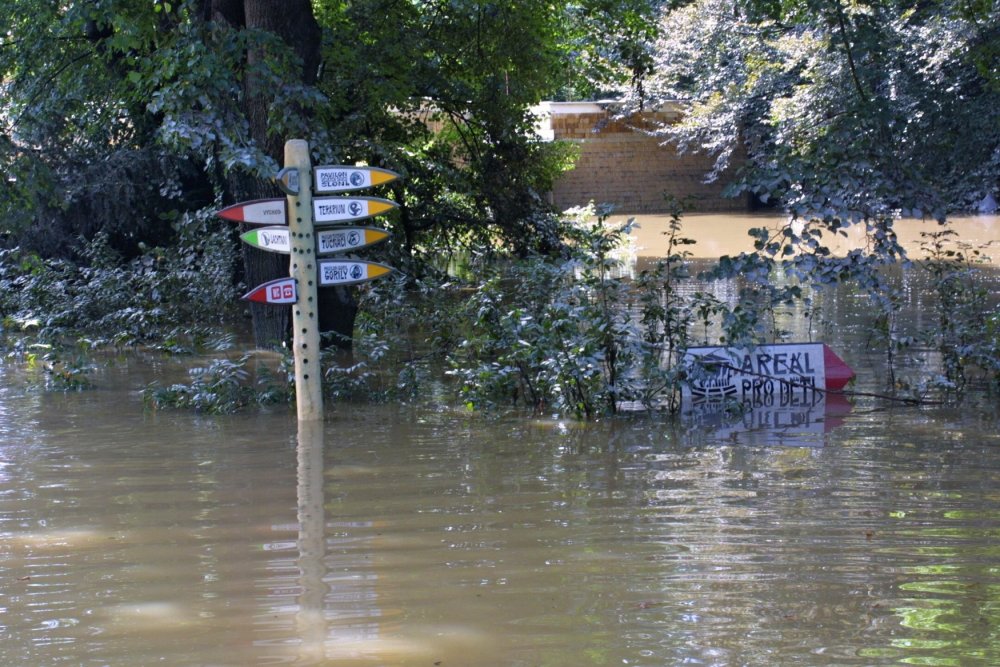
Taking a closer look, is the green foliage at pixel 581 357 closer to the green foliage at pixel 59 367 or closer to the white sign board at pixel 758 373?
the white sign board at pixel 758 373

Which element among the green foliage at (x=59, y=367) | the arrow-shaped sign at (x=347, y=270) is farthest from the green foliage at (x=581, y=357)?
the green foliage at (x=59, y=367)

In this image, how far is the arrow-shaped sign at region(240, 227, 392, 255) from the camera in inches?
314

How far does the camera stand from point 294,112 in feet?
33.9

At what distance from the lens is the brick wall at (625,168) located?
129 ft

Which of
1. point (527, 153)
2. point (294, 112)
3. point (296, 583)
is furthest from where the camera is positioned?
point (527, 153)

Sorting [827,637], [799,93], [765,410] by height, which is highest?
[799,93]

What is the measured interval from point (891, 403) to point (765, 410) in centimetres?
105

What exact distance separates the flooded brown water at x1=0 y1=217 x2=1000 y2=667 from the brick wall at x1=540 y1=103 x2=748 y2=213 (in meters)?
31.2

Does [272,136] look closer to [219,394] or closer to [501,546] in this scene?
[219,394]

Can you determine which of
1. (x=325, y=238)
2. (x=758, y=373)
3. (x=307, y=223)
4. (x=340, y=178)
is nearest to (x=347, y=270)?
(x=325, y=238)

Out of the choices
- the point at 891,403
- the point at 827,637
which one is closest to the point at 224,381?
the point at 891,403

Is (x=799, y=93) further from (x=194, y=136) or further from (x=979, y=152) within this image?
(x=194, y=136)

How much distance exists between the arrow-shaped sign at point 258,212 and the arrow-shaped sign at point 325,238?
7 centimetres

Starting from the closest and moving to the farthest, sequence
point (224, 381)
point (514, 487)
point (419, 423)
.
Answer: point (514, 487)
point (419, 423)
point (224, 381)
